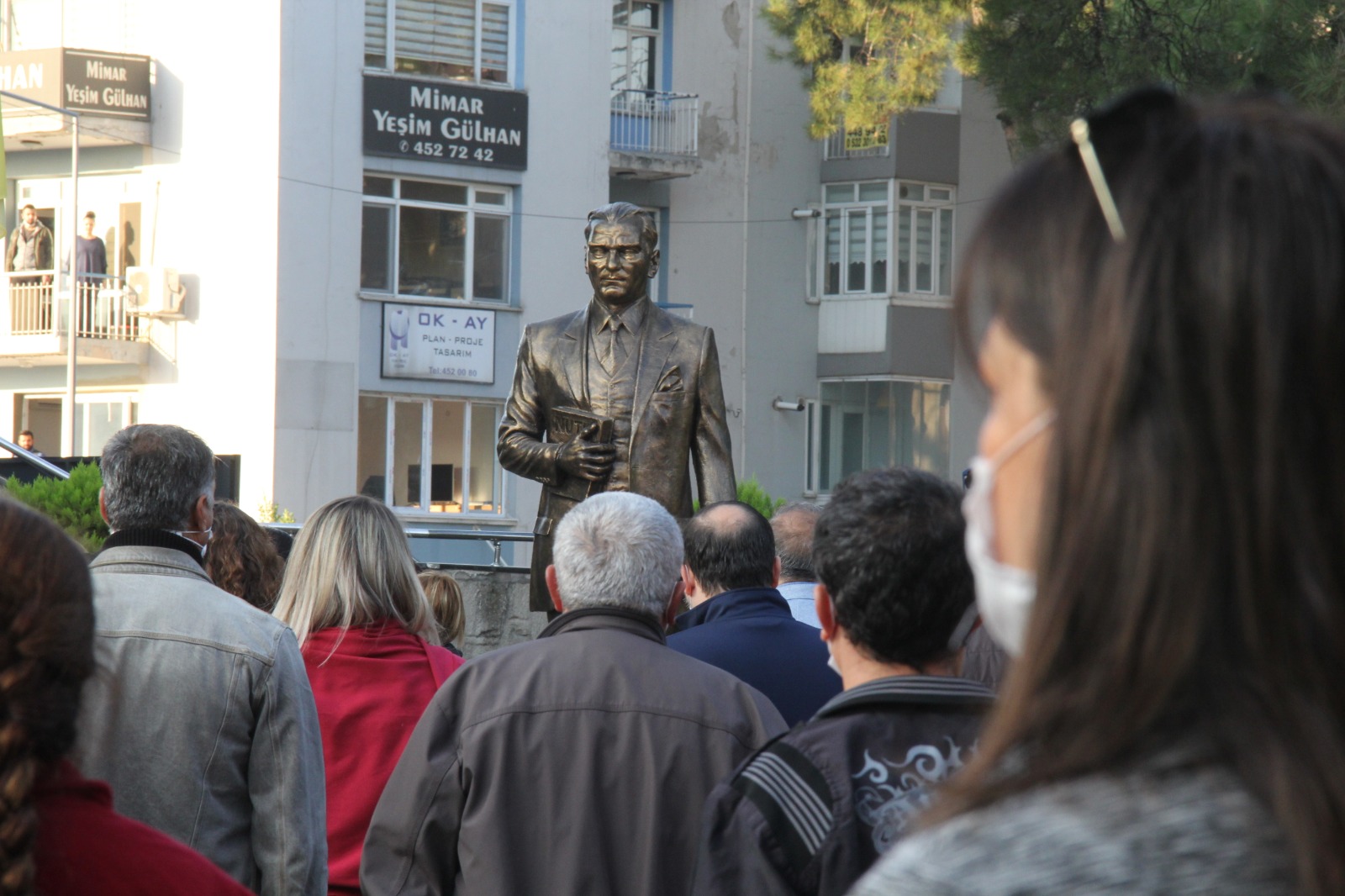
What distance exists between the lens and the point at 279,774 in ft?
12.1

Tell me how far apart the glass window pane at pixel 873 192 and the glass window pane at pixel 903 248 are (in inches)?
13.6

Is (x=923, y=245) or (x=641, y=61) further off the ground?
(x=641, y=61)

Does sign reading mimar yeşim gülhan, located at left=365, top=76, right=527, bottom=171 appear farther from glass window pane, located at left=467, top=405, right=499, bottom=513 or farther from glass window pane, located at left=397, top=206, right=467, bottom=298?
glass window pane, located at left=467, top=405, right=499, bottom=513

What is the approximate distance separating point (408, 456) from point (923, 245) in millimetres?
9932

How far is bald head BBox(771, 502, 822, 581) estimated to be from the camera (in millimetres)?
5387

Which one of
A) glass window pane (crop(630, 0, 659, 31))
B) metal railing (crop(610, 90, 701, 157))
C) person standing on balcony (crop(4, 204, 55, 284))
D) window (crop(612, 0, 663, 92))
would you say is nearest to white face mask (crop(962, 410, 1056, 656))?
metal railing (crop(610, 90, 701, 157))

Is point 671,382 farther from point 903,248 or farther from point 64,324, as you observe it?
point 903,248

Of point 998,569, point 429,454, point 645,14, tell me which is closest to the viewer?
point 998,569

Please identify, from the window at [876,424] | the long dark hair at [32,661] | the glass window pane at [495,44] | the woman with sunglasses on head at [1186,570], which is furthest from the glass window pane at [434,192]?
the woman with sunglasses on head at [1186,570]

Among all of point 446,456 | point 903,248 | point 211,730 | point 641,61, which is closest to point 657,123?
point 641,61

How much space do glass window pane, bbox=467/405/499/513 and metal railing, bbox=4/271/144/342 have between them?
17.3 ft

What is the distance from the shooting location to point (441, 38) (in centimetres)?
2689

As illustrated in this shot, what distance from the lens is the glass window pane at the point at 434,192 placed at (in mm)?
26781

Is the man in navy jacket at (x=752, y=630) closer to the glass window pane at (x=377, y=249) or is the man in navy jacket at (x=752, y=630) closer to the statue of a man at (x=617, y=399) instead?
the statue of a man at (x=617, y=399)
